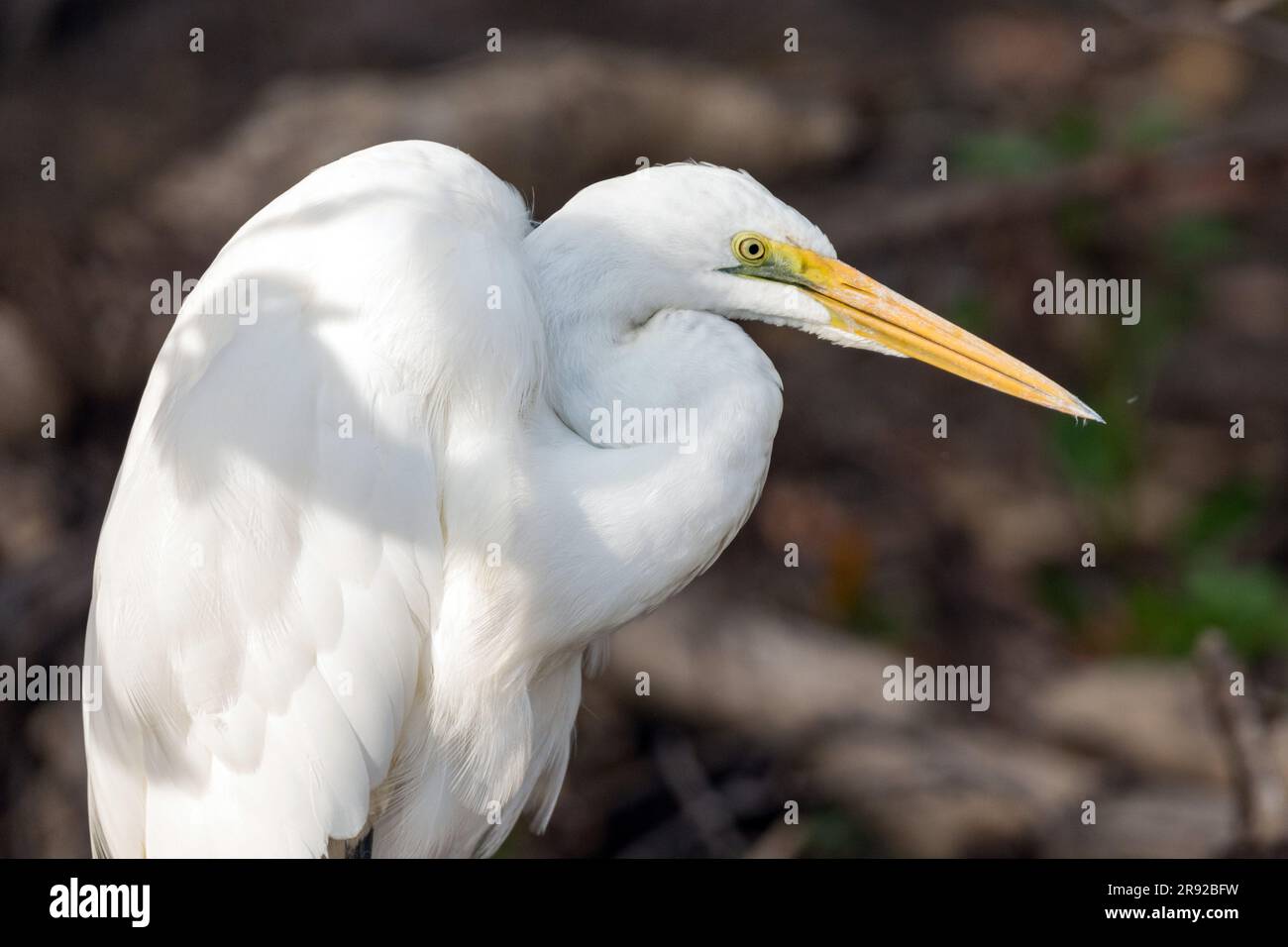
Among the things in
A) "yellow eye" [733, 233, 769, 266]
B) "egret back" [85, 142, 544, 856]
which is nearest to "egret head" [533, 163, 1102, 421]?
"yellow eye" [733, 233, 769, 266]

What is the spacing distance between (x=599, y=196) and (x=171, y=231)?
2.58 m

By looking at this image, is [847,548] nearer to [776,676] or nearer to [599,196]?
[776,676]

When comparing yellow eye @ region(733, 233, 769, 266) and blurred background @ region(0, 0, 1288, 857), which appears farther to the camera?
blurred background @ region(0, 0, 1288, 857)

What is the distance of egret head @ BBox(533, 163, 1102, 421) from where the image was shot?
199 cm

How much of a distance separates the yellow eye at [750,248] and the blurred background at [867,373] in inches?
46.5

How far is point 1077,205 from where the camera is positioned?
15.4 ft

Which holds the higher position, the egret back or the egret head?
the egret head

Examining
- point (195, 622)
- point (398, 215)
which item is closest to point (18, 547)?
point (195, 622)

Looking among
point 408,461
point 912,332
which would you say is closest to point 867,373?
point 912,332

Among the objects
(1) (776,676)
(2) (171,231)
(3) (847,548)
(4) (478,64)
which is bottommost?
(1) (776,676)

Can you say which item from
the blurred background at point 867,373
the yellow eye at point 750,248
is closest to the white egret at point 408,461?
the yellow eye at point 750,248

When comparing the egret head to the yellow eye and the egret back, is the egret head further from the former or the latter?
the egret back

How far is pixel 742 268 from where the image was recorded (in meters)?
2.04

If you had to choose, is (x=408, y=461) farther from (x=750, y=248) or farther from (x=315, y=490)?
(x=750, y=248)
